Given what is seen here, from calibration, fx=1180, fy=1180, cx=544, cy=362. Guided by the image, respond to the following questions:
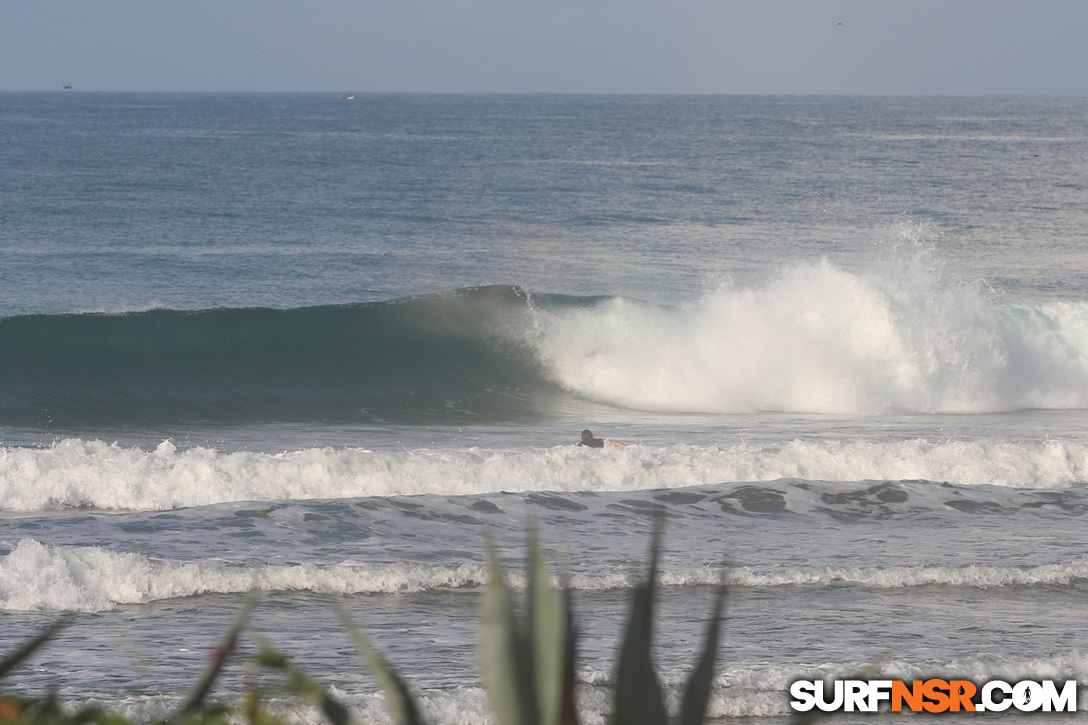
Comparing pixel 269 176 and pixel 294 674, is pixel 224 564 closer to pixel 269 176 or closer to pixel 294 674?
pixel 294 674

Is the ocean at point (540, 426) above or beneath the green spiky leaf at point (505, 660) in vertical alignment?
above

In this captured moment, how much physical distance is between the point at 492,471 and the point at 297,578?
4.30 m

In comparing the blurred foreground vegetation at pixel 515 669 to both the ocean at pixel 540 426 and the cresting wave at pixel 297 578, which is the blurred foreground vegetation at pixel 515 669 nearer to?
the ocean at pixel 540 426

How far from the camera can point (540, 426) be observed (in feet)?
56.6

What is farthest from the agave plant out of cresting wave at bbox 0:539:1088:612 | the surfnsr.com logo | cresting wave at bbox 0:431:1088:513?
cresting wave at bbox 0:431:1088:513

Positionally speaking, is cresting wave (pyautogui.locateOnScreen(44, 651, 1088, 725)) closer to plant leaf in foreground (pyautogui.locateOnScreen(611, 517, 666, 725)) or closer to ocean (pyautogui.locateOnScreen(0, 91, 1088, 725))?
ocean (pyautogui.locateOnScreen(0, 91, 1088, 725))

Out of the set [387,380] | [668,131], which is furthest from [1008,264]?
[668,131]

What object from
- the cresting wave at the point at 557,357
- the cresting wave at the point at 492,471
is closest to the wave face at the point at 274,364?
the cresting wave at the point at 557,357

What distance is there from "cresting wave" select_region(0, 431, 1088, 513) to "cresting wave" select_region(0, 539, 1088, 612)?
7.93 feet

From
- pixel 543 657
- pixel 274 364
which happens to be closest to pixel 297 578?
pixel 543 657

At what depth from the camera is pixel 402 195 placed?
1838 inches

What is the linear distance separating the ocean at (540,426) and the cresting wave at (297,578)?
0.09ft

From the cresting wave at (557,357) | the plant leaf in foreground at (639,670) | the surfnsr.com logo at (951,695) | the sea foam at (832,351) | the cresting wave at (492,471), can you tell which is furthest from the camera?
the sea foam at (832,351)

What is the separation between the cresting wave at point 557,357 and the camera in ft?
62.0
